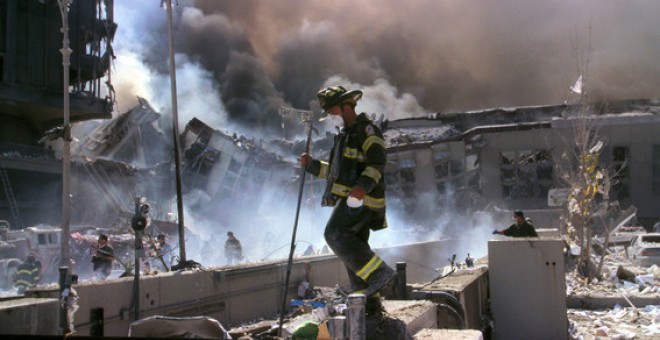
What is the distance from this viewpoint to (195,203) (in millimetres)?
32719

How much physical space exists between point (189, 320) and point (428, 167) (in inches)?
1063

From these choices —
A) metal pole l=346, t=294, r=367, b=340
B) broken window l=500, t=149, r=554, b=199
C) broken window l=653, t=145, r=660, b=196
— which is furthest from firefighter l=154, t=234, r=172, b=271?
broken window l=653, t=145, r=660, b=196

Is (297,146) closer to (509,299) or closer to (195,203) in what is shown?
(195,203)

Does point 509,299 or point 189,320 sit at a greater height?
point 189,320

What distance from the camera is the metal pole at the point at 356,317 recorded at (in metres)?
3.03

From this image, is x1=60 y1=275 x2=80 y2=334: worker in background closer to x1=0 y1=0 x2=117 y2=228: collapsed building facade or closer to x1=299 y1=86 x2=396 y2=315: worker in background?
x1=299 y1=86 x2=396 y2=315: worker in background

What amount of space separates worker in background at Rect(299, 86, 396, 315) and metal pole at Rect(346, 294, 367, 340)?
70 cm

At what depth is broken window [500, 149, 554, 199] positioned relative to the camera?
2897cm

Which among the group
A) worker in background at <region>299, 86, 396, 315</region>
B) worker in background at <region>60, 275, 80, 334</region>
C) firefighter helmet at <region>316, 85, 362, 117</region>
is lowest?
worker in background at <region>60, 275, 80, 334</region>

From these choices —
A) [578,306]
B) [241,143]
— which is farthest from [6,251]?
[241,143]

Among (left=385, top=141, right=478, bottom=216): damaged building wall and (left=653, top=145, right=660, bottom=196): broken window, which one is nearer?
(left=653, top=145, right=660, bottom=196): broken window

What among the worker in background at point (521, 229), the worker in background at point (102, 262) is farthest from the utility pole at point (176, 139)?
the worker in background at point (521, 229)

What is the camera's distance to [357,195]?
3.65 meters

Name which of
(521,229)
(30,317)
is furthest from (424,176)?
(30,317)
